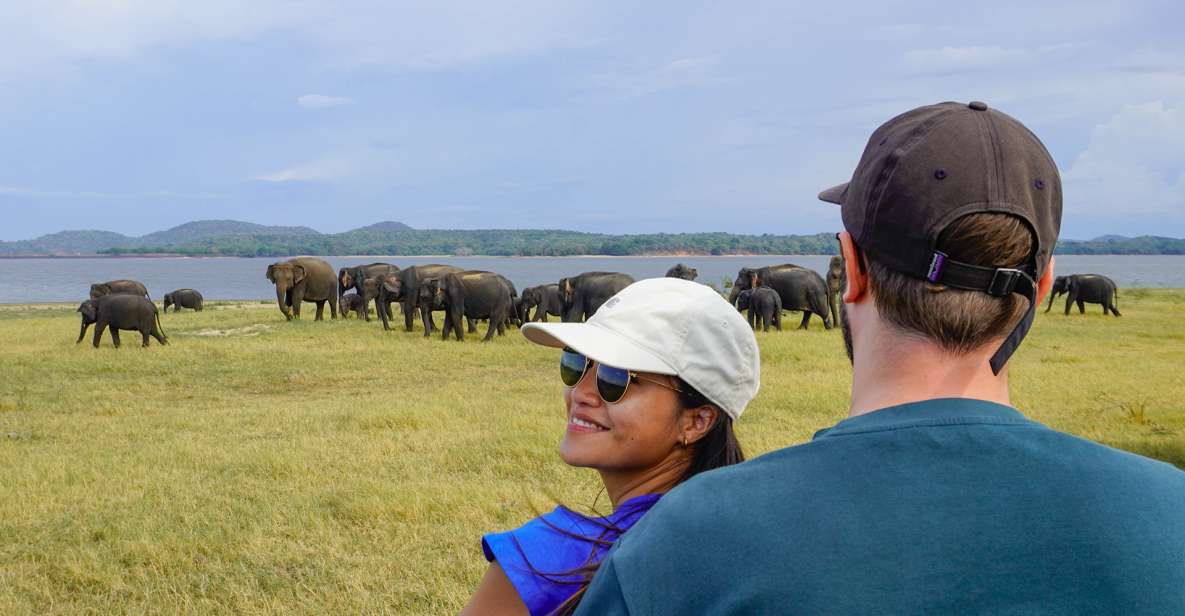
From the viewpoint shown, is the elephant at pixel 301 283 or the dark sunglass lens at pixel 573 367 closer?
the dark sunglass lens at pixel 573 367

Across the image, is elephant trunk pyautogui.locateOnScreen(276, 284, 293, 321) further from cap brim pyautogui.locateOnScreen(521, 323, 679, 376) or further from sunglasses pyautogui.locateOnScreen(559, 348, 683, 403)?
cap brim pyautogui.locateOnScreen(521, 323, 679, 376)

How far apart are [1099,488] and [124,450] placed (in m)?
10.4

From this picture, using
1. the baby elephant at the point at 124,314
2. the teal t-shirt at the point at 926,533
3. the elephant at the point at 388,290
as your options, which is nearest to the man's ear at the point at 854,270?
the teal t-shirt at the point at 926,533

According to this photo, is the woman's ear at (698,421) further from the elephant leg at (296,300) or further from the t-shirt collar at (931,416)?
the elephant leg at (296,300)

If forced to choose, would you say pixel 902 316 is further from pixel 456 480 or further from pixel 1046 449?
pixel 456 480

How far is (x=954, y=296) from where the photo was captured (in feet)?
4.99

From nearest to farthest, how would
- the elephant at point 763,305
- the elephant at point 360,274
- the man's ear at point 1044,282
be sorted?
the man's ear at point 1044,282 → the elephant at point 763,305 → the elephant at point 360,274

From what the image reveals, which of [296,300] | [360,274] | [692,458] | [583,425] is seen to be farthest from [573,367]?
[360,274]

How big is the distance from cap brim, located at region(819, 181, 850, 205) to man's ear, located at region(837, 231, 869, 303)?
0.13m

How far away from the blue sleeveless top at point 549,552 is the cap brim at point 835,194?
913 mm

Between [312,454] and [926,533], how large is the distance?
8.96 meters

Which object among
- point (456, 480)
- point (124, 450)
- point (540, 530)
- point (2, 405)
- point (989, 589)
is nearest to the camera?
point (989, 589)

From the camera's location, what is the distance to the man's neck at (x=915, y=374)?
1.51 meters

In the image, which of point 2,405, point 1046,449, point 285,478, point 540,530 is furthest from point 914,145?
point 2,405
